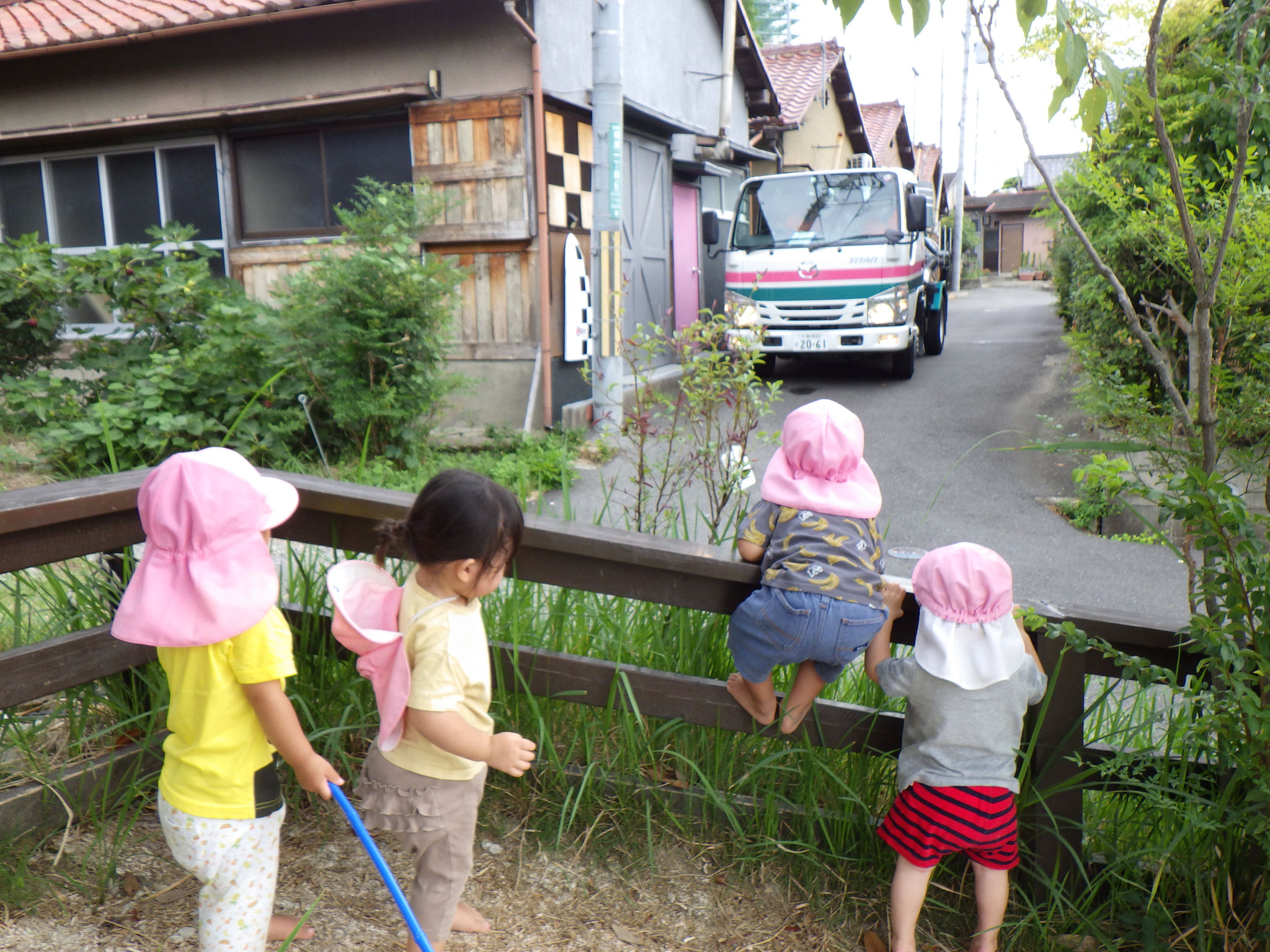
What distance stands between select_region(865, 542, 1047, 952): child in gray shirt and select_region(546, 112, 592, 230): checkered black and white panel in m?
6.93

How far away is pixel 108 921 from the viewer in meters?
2.22

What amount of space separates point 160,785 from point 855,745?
1526 millimetres

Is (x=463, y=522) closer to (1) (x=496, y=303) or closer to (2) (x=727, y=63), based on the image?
(1) (x=496, y=303)

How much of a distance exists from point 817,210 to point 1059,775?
924cm

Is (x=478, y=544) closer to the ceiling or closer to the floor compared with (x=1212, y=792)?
closer to the ceiling

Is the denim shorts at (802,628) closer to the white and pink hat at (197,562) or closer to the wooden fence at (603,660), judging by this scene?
the wooden fence at (603,660)

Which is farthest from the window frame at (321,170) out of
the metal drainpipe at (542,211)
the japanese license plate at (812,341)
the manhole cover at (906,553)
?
the manhole cover at (906,553)

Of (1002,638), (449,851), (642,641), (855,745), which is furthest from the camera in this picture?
(642,641)

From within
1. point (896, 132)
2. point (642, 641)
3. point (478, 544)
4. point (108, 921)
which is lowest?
point (108, 921)

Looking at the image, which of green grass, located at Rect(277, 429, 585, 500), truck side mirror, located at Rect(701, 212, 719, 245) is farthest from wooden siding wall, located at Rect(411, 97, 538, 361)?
truck side mirror, located at Rect(701, 212, 719, 245)

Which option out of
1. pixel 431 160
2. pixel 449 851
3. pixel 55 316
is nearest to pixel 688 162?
pixel 431 160

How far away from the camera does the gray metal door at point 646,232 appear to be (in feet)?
35.0

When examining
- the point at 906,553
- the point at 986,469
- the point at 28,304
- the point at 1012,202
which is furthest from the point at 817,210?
the point at 1012,202

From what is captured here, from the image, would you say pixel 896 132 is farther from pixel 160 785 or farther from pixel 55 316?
pixel 160 785
